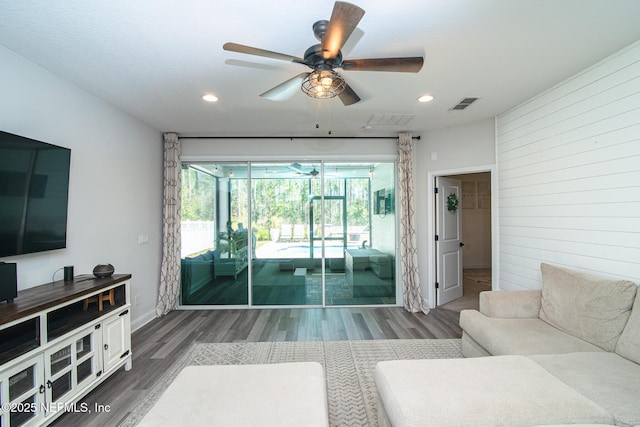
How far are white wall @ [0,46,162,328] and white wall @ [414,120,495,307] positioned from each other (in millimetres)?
4082

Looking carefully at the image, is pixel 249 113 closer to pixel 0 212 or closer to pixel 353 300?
pixel 0 212

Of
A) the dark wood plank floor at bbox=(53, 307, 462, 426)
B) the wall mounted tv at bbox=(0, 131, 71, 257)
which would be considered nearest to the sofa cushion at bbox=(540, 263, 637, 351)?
the dark wood plank floor at bbox=(53, 307, 462, 426)

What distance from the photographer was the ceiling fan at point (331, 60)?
136 centimetres

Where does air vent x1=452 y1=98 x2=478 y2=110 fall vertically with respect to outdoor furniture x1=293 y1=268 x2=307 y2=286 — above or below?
above

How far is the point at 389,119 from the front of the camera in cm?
362

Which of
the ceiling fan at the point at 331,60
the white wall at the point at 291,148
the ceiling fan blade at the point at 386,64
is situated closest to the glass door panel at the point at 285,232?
the white wall at the point at 291,148

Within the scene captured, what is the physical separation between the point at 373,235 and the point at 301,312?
5.55 ft

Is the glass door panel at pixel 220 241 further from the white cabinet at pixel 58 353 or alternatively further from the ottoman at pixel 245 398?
the ottoman at pixel 245 398

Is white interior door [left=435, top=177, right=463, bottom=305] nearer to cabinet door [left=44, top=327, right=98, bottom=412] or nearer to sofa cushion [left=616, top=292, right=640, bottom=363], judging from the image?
sofa cushion [left=616, top=292, right=640, bottom=363]

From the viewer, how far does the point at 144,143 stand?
3699 mm

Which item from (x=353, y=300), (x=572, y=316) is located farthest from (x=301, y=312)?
(x=572, y=316)

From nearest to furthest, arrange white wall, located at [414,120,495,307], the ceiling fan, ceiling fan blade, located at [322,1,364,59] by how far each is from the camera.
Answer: ceiling fan blade, located at [322,1,364,59]
the ceiling fan
white wall, located at [414,120,495,307]

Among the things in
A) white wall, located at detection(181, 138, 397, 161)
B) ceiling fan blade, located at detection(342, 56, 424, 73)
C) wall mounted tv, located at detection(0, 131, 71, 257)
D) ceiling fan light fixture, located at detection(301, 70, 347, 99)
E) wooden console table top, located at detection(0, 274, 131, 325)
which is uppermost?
white wall, located at detection(181, 138, 397, 161)

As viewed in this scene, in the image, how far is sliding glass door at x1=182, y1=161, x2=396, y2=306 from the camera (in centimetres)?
432
